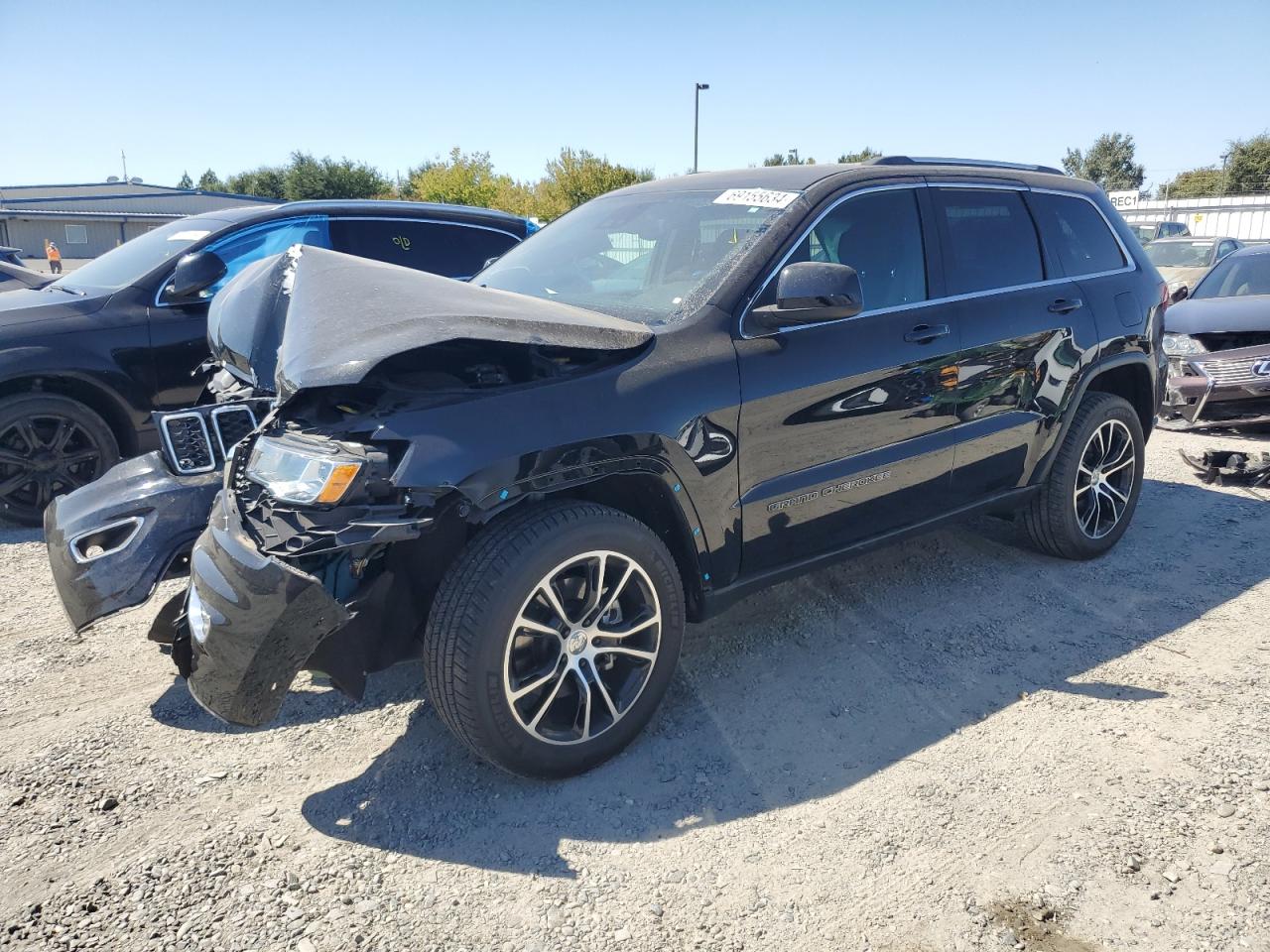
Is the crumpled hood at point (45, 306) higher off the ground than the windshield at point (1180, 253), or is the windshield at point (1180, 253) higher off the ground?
the windshield at point (1180, 253)

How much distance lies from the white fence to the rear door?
29.5 meters

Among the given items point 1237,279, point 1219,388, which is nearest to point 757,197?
point 1219,388

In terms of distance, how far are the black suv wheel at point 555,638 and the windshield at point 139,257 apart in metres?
4.25

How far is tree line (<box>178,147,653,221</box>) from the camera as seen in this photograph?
41.3m

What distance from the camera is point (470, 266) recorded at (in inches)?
254

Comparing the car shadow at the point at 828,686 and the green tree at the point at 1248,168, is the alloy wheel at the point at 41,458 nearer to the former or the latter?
the car shadow at the point at 828,686

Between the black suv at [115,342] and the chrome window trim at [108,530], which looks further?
the black suv at [115,342]

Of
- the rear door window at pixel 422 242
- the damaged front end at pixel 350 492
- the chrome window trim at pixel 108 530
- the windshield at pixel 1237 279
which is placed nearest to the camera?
the damaged front end at pixel 350 492

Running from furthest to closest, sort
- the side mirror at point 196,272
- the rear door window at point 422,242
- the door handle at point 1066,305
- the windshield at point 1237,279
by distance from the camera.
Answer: the windshield at point 1237,279, the rear door window at point 422,242, the side mirror at point 196,272, the door handle at point 1066,305

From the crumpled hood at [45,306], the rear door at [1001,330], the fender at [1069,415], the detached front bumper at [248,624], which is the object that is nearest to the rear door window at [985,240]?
the rear door at [1001,330]

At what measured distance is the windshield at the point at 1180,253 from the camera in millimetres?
13727

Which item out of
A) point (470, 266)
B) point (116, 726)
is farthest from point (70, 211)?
point (116, 726)

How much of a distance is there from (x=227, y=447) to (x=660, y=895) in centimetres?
226

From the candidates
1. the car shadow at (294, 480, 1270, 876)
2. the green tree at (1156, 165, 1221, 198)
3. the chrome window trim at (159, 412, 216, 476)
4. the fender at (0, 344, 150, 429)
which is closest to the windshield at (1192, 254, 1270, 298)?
the car shadow at (294, 480, 1270, 876)
